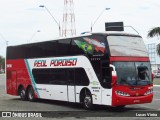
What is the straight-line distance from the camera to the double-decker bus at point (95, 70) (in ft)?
54.3

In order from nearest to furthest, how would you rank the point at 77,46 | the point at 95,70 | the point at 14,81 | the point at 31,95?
the point at 95,70 < the point at 77,46 < the point at 31,95 < the point at 14,81

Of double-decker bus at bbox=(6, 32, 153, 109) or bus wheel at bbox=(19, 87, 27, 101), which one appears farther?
bus wheel at bbox=(19, 87, 27, 101)

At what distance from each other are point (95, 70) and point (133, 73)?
162 centimetres

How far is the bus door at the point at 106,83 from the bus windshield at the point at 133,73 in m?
0.38

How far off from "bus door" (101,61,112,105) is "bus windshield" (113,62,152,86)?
0.38 metres

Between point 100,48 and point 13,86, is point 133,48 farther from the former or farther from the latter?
point 13,86

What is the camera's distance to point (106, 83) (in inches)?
659

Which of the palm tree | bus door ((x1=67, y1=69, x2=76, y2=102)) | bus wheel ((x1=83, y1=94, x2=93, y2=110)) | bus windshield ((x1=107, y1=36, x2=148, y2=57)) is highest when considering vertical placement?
the palm tree

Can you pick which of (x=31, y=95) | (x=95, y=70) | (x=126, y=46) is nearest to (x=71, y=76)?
(x=95, y=70)

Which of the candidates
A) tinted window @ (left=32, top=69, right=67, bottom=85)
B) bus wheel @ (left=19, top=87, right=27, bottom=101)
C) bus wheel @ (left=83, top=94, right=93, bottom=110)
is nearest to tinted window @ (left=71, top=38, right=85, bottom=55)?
tinted window @ (left=32, top=69, right=67, bottom=85)

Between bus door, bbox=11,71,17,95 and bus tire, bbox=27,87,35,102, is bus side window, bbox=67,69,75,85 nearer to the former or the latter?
bus tire, bbox=27,87,35,102

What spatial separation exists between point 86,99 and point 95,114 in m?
2.19

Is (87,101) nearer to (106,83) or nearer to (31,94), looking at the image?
(106,83)

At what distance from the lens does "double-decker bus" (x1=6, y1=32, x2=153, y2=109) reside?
652 inches
